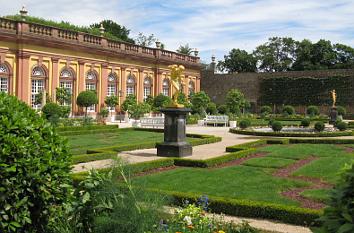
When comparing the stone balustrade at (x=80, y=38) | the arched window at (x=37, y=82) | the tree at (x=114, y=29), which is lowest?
the arched window at (x=37, y=82)

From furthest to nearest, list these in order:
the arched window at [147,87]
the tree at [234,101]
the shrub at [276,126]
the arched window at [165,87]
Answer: the arched window at [165,87], the arched window at [147,87], the tree at [234,101], the shrub at [276,126]

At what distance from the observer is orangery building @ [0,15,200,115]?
25.9 meters

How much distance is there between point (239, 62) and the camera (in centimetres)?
6184

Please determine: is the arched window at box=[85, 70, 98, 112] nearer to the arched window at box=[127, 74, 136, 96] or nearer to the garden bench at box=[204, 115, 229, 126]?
the arched window at box=[127, 74, 136, 96]

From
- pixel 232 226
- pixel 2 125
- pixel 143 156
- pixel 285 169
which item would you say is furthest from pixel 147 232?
pixel 143 156

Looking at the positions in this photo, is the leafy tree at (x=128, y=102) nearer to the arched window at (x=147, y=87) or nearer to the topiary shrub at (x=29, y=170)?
the arched window at (x=147, y=87)

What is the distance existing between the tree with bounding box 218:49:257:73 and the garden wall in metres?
13.6

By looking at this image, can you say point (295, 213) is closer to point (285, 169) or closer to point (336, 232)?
point (336, 232)

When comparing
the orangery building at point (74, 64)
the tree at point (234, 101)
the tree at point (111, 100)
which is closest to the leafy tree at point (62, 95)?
the orangery building at point (74, 64)

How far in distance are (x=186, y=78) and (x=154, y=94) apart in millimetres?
5097

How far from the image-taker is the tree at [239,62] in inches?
2403

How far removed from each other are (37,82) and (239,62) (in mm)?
38953

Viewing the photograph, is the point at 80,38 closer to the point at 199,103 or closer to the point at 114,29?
the point at 199,103

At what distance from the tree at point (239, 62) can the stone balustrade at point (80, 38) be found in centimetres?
2119
